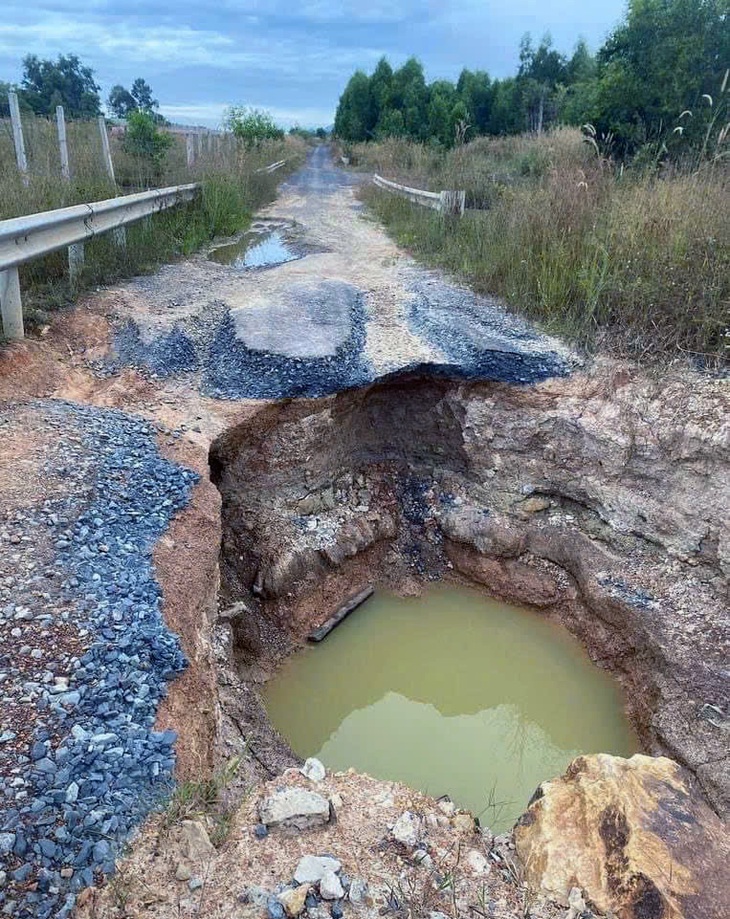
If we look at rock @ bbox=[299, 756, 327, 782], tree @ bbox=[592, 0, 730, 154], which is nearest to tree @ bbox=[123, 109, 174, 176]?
tree @ bbox=[592, 0, 730, 154]

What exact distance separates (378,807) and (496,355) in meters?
4.22

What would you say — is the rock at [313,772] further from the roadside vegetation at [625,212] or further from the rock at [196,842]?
the roadside vegetation at [625,212]

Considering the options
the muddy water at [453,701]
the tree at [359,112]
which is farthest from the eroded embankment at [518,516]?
the tree at [359,112]

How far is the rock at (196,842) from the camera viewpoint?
2.39 metres

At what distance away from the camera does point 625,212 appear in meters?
6.37

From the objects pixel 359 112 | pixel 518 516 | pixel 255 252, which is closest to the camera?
pixel 518 516

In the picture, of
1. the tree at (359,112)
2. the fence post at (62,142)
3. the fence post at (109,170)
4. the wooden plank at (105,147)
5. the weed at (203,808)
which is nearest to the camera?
the weed at (203,808)

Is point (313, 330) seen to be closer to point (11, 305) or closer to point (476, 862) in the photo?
point (11, 305)

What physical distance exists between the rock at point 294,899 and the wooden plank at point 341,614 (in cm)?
327

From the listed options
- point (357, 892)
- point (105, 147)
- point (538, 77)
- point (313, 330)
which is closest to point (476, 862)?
point (357, 892)

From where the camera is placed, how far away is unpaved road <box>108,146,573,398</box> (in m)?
5.74

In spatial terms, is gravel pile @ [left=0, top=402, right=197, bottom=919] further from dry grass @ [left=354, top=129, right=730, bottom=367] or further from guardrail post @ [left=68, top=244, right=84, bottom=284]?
dry grass @ [left=354, top=129, right=730, bottom=367]

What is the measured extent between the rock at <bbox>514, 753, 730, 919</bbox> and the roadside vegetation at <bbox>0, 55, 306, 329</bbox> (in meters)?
5.33

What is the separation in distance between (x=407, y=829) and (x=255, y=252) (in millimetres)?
8674
